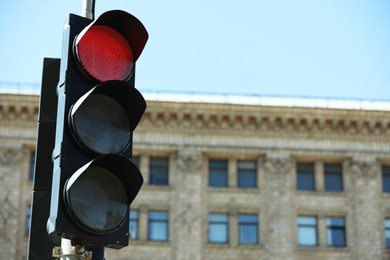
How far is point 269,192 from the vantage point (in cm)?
4506

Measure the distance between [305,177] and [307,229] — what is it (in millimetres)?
2798

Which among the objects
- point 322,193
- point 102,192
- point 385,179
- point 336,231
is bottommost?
point 102,192

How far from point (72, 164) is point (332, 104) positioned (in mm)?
43672

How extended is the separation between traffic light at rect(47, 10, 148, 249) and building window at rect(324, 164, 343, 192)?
139 ft

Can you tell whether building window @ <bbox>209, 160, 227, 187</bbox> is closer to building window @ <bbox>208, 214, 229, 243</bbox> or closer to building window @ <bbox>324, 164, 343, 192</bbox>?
building window @ <bbox>208, 214, 229, 243</bbox>

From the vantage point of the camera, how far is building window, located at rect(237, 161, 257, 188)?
4538 centimetres

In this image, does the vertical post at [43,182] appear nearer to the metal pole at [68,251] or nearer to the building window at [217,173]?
the metal pole at [68,251]

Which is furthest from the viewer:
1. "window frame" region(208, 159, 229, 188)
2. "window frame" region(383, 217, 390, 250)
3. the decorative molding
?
the decorative molding

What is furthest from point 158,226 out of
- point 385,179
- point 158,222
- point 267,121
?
point 385,179

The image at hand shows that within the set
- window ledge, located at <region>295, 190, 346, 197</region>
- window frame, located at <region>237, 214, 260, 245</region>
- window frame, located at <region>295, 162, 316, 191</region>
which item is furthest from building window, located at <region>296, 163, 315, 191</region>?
window frame, located at <region>237, 214, 260, 245</region>

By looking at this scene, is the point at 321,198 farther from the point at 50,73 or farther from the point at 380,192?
the point at 50,73

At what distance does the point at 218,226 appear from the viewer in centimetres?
4462

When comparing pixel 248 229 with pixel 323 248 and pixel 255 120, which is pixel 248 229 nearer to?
pixel 323 248

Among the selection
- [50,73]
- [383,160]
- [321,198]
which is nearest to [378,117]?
[383,160]
